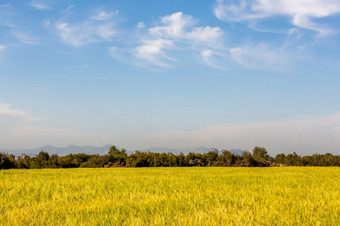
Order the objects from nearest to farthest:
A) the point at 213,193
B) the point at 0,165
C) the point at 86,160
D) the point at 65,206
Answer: the point at 65,206 < the point at 213,193 < the point at 0,165 < the point at 86,160

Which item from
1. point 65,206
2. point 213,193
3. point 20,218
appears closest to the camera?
point 20,218

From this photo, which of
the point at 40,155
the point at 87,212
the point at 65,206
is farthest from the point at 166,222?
the point at 40,155

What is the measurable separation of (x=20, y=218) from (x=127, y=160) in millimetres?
22022

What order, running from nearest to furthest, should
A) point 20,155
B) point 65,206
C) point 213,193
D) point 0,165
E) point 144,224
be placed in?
point 144,224
point 65,206
point 213,193
point 0,165
point 20,155

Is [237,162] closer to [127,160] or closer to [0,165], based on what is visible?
[127,160]

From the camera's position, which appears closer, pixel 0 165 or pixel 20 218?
pixel 20 218

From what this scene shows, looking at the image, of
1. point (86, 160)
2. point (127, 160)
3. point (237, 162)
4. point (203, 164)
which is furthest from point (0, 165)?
point (237, 162)

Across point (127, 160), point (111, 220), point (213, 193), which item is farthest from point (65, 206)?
point (127, 160)

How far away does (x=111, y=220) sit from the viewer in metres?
3.64

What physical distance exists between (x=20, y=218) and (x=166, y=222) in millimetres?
1983

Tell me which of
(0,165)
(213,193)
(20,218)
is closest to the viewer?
(20,218)

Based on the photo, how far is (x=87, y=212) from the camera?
162 inches

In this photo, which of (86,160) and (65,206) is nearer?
(65,206)

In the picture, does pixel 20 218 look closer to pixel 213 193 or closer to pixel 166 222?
pixel 166 222
